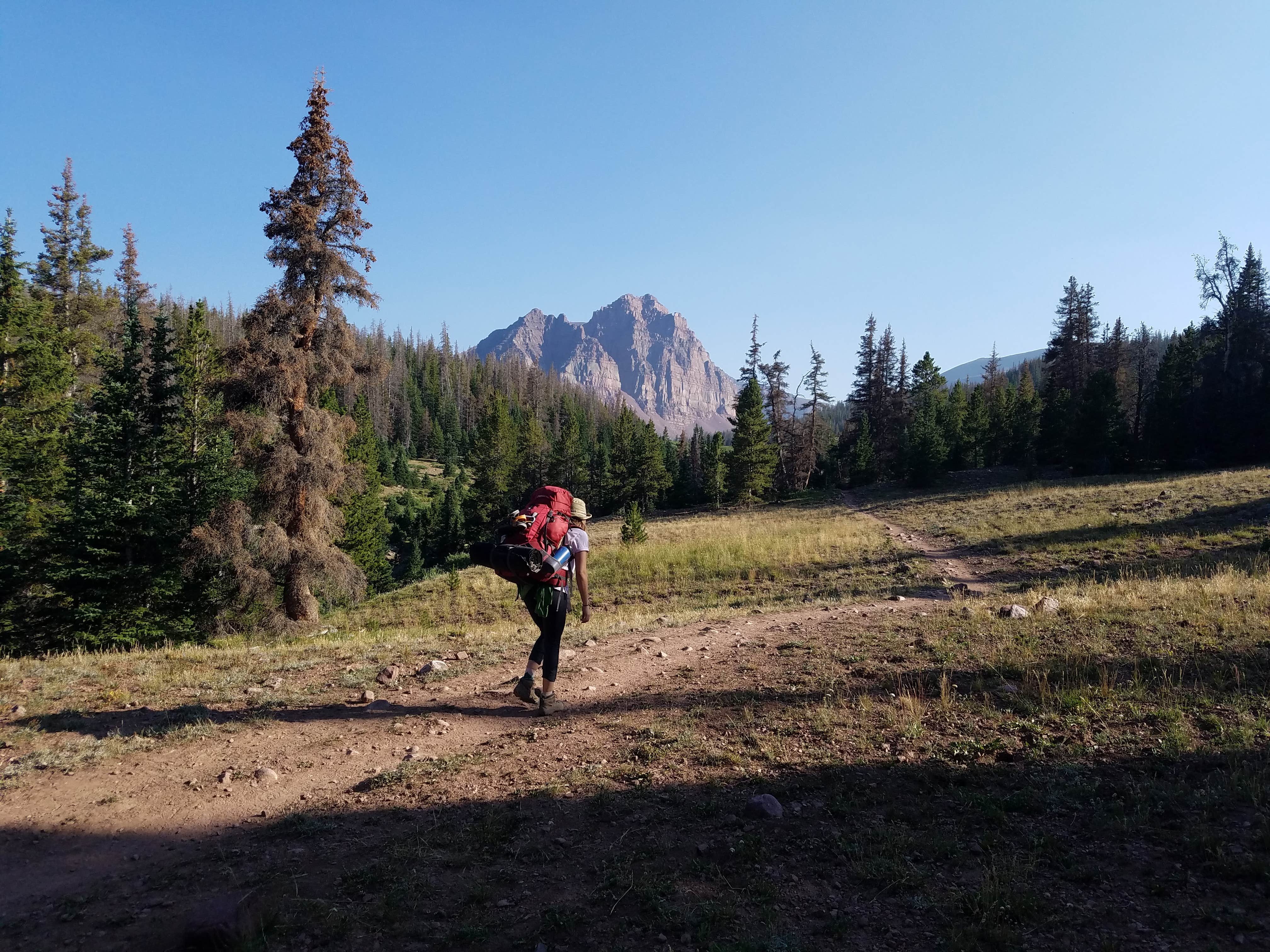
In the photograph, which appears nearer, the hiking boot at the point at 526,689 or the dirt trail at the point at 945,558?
the hiking boot at the point at 526,689

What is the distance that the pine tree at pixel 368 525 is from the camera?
1156 inches

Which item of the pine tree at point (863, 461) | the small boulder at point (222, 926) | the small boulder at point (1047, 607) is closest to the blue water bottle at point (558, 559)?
the small boulder at point (222, 926)

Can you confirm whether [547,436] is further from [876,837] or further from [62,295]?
[876,837]

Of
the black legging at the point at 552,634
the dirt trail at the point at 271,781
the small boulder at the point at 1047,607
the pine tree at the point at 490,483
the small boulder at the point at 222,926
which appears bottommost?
the dirt trail at the point at 271,781

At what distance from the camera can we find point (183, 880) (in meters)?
3.77

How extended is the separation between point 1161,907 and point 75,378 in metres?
33.0

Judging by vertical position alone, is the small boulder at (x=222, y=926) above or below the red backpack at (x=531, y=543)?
below

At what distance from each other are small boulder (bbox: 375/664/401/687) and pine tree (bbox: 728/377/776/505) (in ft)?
146

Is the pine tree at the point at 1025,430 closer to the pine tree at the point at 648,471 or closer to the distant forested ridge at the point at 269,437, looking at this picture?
the distant forested ridge at the point at 269,437

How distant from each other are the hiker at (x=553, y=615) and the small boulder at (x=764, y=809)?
241 centimetres

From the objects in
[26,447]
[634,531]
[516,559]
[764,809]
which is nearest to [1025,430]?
[634,531]

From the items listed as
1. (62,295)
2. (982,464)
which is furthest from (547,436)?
(62,295)

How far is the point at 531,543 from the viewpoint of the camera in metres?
5.94

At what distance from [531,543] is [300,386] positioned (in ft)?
43.2
